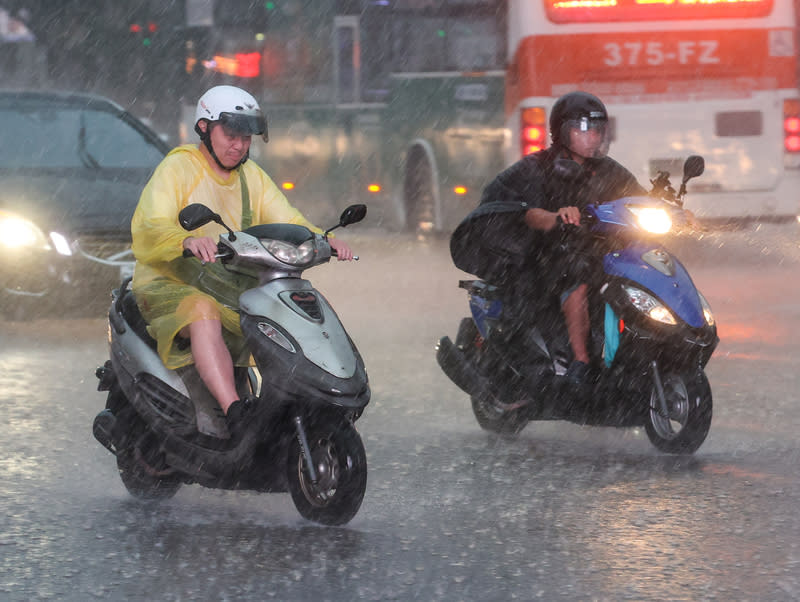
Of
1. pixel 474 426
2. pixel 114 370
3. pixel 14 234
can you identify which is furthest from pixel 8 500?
pixel 14 234

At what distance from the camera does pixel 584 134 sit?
7.39 meters

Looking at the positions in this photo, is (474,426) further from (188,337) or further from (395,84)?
(395,84)

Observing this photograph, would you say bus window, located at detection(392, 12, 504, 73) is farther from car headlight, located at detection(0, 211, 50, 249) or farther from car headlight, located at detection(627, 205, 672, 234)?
car headlight, located at detection(627, 205, 672, 234)

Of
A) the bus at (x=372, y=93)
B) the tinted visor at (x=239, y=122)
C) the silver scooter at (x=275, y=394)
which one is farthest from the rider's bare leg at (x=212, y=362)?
the bus at (x=372, y=93)

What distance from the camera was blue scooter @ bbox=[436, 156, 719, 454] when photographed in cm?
686

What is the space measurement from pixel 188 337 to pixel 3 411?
2.54 metres

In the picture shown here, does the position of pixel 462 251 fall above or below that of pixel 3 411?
above

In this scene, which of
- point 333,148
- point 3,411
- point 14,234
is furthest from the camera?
point 333,148

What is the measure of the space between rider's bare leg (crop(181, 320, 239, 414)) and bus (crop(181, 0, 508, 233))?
34.2 ft

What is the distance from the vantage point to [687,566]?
16.9 ft

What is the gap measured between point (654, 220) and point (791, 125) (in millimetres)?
8403

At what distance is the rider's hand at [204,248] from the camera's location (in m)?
5.50

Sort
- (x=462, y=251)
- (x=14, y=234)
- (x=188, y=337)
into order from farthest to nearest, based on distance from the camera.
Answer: (x=14, y=234)
(x=462, y=251)
(x=188, y=337)

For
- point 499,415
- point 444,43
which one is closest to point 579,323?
point 499,415
